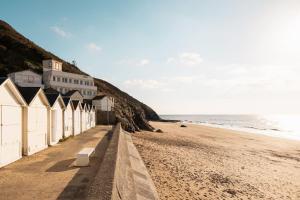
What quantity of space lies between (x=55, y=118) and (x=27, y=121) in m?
6.48

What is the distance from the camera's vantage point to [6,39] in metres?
104

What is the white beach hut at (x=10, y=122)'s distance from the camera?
13.7 meters

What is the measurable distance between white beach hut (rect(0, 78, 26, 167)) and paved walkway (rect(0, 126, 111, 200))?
22.8 inches

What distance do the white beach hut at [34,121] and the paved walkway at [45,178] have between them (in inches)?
44.1

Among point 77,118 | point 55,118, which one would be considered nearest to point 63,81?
point 77,118

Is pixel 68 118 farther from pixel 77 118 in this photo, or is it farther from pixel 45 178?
pixel 45 178

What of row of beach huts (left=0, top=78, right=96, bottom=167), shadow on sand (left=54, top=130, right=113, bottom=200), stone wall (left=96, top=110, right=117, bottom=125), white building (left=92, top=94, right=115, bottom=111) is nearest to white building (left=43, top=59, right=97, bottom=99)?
white building (left=92, top=94, right=115, bottom=111)

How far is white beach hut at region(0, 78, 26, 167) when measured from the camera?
539 inches

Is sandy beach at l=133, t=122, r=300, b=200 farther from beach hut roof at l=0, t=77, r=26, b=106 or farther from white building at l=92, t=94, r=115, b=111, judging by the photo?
white building at l=92, t=94, r=115, b=111

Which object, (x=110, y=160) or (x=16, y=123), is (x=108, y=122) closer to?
(x=16, y=123)

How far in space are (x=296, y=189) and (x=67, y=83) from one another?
62.1m

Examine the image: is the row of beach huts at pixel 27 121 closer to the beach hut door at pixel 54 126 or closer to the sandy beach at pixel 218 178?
the beach hut door at pixel 54 126

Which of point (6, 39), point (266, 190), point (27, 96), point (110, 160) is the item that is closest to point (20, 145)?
point (27, 96)

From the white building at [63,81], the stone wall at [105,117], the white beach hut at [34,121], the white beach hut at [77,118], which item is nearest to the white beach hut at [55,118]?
the white beach hut at [34,121]
